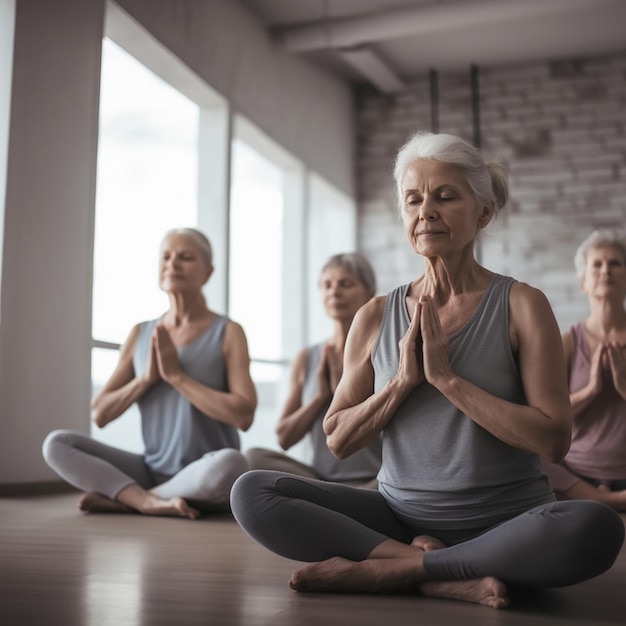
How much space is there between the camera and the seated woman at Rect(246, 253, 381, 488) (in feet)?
12.2

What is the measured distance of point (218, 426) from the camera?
349 centimetres

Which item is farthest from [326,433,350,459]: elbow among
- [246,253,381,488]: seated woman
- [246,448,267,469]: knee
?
[246,253,381,488]: seated woman

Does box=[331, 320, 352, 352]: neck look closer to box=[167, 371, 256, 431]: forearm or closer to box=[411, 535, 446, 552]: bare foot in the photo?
box=[167, 371, 256, 431]: forearm

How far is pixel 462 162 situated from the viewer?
72.8 inches

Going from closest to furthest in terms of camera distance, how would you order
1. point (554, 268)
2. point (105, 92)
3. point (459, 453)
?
1. point (459, 453)
2. point (105, 92)
3. point (554, 268)

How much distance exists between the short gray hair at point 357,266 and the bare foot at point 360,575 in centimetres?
224

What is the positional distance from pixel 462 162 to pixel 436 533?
0.79m

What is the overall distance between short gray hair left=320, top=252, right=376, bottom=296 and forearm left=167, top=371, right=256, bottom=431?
0.89m

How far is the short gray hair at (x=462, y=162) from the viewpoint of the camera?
1.85m

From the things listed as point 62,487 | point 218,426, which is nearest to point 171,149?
point 62,487

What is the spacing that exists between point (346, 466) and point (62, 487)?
150 centimetres

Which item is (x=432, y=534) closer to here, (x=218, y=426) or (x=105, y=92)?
(x=218, y=426)

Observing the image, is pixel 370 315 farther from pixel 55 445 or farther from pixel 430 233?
pixel 55 445

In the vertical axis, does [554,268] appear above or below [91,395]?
above
